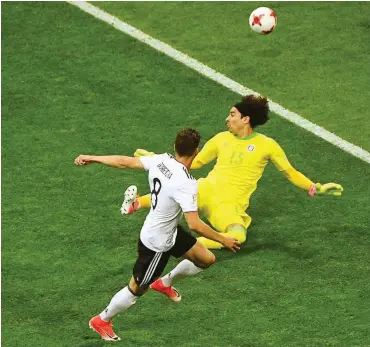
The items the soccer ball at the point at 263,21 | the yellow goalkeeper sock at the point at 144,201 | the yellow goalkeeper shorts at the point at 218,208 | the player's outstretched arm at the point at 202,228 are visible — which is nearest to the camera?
the player's outstretched arm at the point at 202,228

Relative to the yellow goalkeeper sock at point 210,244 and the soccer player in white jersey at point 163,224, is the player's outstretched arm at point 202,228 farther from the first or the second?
the yellow goalkeeper sock at point 210,244

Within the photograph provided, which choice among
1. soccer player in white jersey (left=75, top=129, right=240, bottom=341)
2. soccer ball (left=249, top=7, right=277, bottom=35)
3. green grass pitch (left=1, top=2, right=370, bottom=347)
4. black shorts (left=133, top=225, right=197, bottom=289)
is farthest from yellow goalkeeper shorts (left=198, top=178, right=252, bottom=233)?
soccer ball (left=249, top=7, right=277, bottom=35)

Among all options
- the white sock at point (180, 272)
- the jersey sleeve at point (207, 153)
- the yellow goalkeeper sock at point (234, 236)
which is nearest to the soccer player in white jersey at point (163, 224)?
the white sock at point (180, 272)

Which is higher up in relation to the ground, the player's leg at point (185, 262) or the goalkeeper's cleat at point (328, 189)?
the goalkeeper's cleat at point (328, 189)

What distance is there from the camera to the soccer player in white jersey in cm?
1303

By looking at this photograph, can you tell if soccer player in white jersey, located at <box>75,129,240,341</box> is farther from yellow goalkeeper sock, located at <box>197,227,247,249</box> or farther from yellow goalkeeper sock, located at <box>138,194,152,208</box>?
yellow goalkeeper sock, located at <box>138,194,152,208</box>

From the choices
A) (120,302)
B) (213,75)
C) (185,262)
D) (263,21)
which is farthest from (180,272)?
(213,75)

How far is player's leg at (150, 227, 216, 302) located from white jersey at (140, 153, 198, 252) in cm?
14

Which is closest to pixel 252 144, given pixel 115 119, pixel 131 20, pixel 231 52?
pixel 115 119

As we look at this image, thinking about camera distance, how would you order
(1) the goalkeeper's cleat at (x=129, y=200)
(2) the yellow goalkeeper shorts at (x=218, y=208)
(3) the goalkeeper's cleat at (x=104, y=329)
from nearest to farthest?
(3) the goalkeeper's cleat at (x=104, y=329), (1) the goalkeeper's cleat at (x=129, y=200), (2) the yellow goalkeeper shorts at (x=218, y=208)

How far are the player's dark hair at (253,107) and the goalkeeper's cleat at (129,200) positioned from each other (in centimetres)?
144

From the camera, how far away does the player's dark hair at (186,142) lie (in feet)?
42.8

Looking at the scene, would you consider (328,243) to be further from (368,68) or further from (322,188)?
(368,68)

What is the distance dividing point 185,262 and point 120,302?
0.97 m
